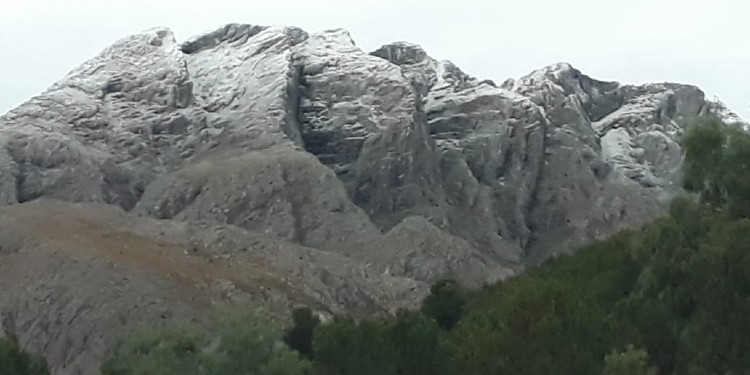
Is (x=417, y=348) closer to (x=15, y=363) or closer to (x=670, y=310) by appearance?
(x=670, y=310)

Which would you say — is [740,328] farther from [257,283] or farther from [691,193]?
[257,283]

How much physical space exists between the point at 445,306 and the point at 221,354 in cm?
2746

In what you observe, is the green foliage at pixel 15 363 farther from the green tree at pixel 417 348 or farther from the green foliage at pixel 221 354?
the green tree at pixel 417 348

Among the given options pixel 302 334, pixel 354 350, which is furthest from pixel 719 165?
pixel 302 334

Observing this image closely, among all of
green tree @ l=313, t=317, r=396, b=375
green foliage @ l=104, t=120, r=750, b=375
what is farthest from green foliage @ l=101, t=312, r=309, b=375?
green foliage @ l=104, t=120, r=750, b=375

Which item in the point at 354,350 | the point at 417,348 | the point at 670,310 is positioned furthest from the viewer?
the point at 354,350

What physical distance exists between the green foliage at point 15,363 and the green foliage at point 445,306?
26.8m

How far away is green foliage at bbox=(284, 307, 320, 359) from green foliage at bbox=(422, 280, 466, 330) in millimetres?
8251

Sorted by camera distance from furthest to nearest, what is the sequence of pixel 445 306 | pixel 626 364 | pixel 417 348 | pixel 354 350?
pixel 445 306 → pixel 354 350 → pixel 417 348 → pixel 626 364

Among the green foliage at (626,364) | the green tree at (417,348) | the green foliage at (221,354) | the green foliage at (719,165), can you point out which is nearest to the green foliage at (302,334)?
the green foliage at (221,354)

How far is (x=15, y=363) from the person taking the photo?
226 ft

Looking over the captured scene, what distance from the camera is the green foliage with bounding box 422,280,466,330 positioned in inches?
3430

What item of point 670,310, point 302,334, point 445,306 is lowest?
point 302,334

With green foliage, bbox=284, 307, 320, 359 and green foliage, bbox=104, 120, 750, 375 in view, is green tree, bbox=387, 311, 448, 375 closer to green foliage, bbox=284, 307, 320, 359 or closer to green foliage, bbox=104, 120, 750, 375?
green foliage, bbox=104, 120, 750, 375
